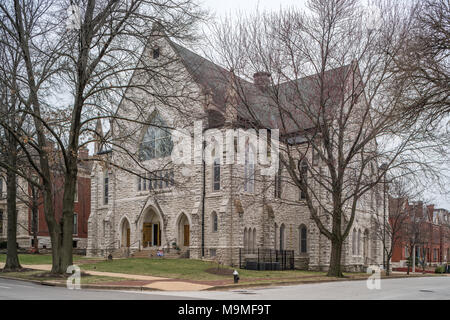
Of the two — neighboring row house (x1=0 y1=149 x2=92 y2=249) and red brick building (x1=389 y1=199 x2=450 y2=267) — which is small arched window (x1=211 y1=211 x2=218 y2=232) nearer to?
red brick building (x1=389 y1=199 x2=450 y2=267)

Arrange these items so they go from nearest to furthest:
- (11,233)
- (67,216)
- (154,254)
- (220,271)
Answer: (67,216), (11,233), (220,271), (154,254)

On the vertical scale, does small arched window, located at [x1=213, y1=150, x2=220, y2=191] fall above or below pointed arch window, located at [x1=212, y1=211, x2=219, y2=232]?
above

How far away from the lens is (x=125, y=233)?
38.8 metres

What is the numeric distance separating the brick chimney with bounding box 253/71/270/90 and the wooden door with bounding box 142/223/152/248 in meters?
17.5

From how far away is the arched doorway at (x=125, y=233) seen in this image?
38509mm

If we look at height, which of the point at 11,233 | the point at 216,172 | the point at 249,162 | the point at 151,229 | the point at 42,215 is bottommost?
the point at 151,229

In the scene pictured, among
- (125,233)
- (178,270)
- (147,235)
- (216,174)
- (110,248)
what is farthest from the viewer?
(125,233)

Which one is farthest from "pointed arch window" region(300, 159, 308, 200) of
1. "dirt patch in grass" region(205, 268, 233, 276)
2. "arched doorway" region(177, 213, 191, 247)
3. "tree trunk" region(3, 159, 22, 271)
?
"tree trunk" region(3, 159, 22, 271)

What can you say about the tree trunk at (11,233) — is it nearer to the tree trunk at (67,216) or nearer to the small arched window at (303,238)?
the tree trunk at (67,216)

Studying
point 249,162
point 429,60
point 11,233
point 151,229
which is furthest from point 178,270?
point 429,60

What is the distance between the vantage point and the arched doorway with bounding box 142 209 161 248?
36.5 m

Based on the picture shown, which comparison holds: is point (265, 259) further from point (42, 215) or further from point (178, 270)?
point (42, 215)

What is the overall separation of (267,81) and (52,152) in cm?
1062

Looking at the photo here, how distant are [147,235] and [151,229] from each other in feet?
1.87
